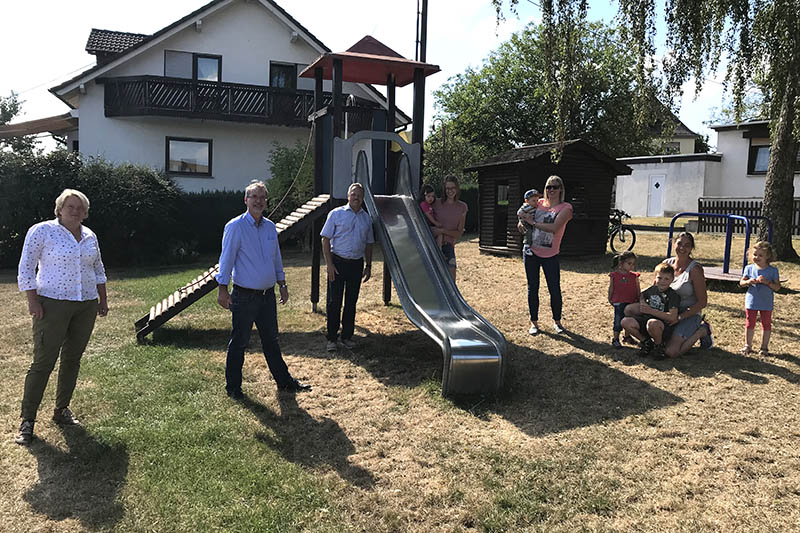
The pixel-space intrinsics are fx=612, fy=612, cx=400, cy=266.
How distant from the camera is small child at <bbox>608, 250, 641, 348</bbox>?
261 inches

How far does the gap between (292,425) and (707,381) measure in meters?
3.87

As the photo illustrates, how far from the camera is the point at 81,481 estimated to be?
395cm

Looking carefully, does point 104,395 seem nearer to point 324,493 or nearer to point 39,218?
point 324,493

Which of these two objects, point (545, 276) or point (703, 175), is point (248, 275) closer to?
point (545, 276)

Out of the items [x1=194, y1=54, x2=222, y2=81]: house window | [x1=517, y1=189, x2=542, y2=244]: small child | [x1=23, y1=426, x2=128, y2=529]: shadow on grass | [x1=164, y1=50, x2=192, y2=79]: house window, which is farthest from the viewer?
[x1=194, y1=54, x2=222, y2=81]: house window

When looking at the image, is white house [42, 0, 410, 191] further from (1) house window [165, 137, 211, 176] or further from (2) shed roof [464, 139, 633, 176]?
(2) shed roof [464, 139, 633, 176]

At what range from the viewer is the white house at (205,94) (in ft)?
67.6

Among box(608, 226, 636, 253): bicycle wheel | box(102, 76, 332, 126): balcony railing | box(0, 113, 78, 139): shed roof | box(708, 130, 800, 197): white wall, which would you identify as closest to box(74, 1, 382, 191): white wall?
box(102, 76, 332, 126): balcony railing

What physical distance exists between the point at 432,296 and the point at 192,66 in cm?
1850

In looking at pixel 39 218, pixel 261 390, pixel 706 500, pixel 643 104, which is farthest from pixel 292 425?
pixel 39 218

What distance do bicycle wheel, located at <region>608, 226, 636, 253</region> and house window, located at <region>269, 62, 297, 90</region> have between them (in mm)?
13150

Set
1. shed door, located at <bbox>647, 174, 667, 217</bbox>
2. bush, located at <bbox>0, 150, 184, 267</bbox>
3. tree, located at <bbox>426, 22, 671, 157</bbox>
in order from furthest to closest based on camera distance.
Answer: tree, located at <bbox>426, 22, 671, 157</bbox>, shed door, located at <bbox>647, 174, 667, 217</bbox>, bush, located at <bbox>0, 150, 184, 267</bbox>

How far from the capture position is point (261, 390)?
5.82 m

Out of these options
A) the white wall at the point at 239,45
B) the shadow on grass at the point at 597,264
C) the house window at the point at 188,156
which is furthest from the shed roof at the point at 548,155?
the house window at the point at 188,156
